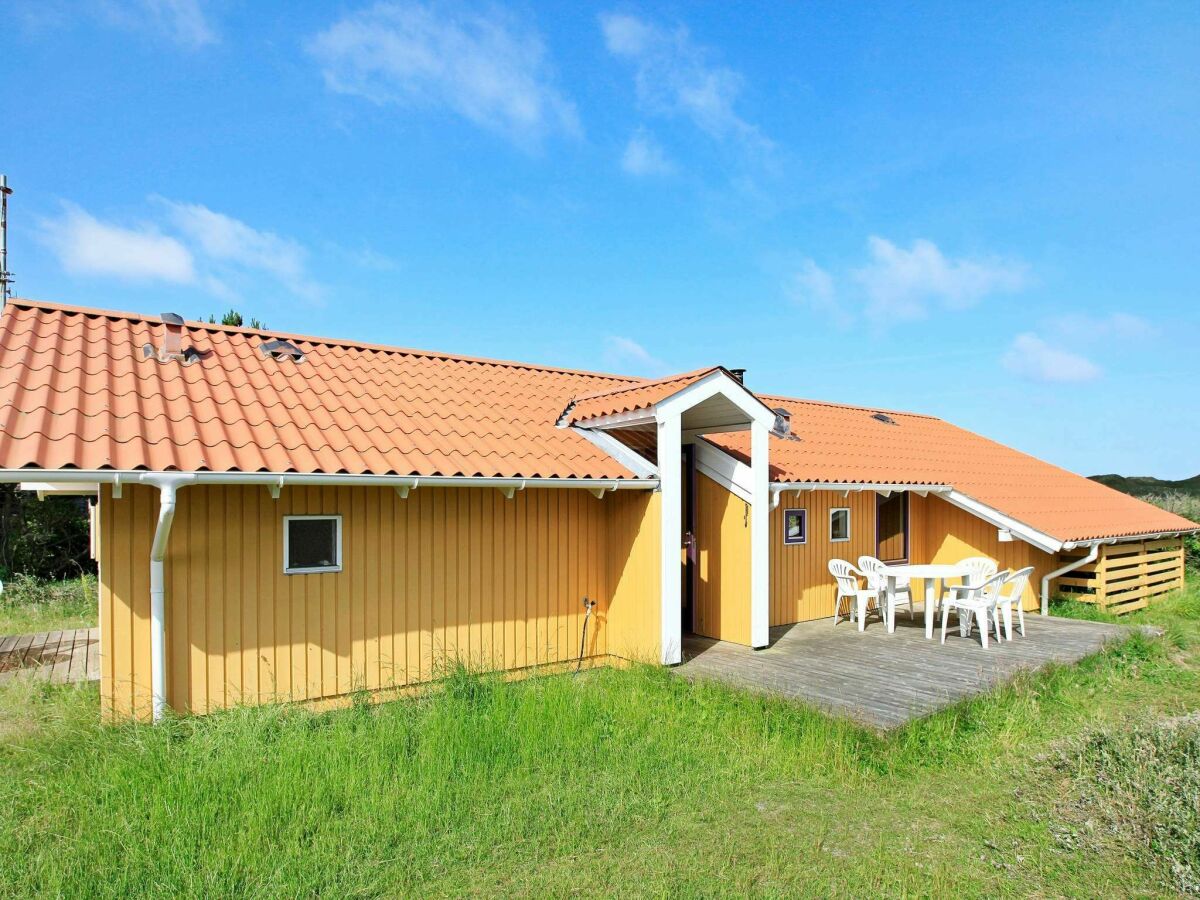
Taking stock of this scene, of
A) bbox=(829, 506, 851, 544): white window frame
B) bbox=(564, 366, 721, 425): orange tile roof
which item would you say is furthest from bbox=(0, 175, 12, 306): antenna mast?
bbox=(829, 506, 851, 544): white window frame

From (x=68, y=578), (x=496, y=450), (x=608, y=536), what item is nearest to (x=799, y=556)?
(x=608, y=536)

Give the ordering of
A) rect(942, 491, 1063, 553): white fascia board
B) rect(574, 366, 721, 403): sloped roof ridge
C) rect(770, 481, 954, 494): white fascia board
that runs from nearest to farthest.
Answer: rect(574, 366, 721, 403): sloped roof ridge
rect(770, 481, 954, 494): white fascia board
rect(942, 491, 1063, 553): white fascia board

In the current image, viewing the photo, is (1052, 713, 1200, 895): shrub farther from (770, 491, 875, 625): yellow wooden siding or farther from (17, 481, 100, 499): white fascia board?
(17, 481, 100, 499): white fascia board

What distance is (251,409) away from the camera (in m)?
7.63

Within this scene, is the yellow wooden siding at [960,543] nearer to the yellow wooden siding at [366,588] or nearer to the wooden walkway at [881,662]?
the wooden walkway at [881,662]

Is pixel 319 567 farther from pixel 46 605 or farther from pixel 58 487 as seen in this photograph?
pixel 46 605

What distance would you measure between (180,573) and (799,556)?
9.26 m

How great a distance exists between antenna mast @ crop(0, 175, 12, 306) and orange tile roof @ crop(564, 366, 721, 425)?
13.9m

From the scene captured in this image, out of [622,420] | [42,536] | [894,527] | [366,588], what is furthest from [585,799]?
[42,536]

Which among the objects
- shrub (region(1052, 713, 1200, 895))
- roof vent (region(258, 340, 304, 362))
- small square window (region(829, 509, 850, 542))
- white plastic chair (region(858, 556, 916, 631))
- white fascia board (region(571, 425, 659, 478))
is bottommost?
shrub (region(1052, 713, 1200, 895))

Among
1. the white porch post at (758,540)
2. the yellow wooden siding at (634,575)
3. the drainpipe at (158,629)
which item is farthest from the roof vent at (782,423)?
the drainpipe at (158,629)

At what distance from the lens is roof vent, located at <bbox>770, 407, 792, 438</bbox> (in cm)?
1293

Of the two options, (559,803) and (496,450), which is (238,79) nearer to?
(496,450)

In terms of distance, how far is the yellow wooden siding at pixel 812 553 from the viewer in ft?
38.3
